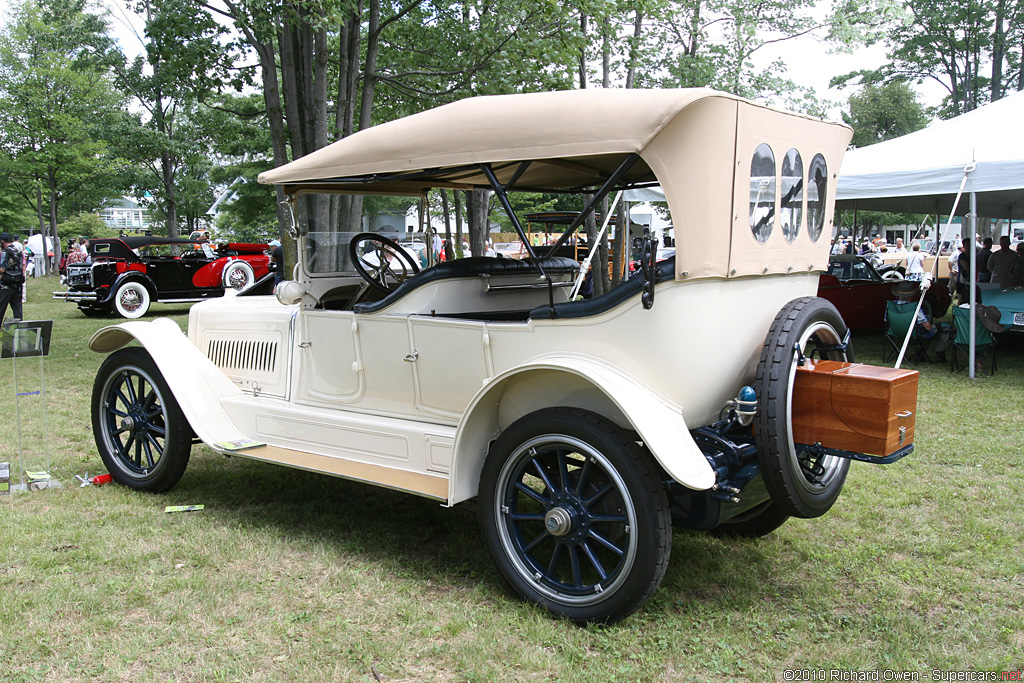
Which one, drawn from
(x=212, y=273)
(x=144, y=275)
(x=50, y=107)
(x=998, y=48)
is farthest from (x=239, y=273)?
(x=998, y=48)

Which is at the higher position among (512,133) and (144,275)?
(512,133)

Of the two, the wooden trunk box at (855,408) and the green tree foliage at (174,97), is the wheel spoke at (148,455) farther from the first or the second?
the green tree foliage at (174,97)

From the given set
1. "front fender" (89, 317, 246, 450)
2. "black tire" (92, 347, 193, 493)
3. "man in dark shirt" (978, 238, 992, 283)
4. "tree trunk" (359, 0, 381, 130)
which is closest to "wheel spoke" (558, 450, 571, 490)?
"front fender" (89, 317, 246, 450)

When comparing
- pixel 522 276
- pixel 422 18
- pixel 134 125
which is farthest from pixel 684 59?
pixel 134 125

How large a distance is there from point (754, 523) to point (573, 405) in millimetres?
1440

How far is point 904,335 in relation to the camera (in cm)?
1030

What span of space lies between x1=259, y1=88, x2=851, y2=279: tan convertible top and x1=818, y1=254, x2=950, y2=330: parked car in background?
9.29 metres

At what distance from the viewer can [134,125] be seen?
27906 mm

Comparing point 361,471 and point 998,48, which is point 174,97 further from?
point 998,48

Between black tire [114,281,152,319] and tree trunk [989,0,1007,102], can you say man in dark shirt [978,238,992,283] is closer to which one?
black tire [114,281,152,319]

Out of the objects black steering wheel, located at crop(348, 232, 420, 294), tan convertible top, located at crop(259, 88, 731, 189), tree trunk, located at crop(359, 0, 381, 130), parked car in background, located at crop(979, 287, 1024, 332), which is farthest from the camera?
tree trunk, located at crop(359, 0, 381, 130)

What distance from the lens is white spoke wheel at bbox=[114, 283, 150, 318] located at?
1609cm

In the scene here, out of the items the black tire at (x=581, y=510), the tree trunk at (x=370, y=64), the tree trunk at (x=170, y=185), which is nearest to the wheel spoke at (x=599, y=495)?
the black tire at (x=581, y=510)

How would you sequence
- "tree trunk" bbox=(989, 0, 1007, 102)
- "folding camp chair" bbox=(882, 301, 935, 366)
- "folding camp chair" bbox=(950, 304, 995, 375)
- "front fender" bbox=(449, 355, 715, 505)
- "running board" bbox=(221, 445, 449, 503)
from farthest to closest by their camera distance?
"tree trunk" bbox=(989, 0, 1007, 102)
"folding camp chair" bbox=(882, 301, 935, 366)
"folding camp chair" bbox=(950, 304, 995, 375)
"running board" bbox=(221, 445, 449, 503)
"front fender" bbox=(449, 355, 715, 505)
